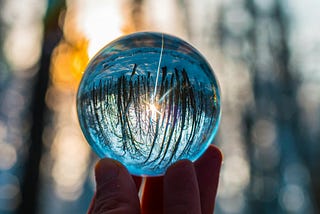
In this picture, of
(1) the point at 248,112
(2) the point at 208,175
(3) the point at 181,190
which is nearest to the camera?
(3) the point at 181,190

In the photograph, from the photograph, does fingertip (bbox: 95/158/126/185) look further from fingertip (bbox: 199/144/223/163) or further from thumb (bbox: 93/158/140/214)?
fingertip (bbox: 199/144/223/163)

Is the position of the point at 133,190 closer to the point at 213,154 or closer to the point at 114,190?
the point at 114,190

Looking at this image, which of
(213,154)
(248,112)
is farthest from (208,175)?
(248,112)

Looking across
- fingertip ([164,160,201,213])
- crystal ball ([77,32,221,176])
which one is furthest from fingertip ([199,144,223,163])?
fingertip ([164,160,201,213])

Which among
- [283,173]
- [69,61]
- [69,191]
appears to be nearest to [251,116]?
[283,173]

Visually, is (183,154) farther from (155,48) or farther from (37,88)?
(37,88)
